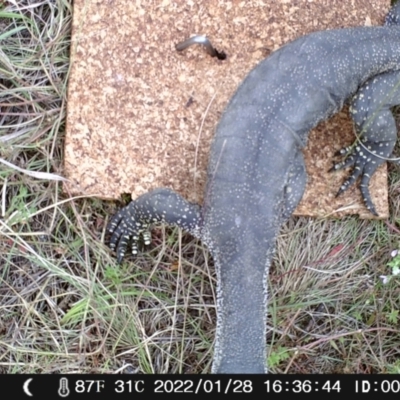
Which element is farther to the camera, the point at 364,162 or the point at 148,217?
the point at 364,162

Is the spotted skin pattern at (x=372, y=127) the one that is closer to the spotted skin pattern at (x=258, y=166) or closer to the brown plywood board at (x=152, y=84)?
the spotted skin pattern at (x=258, y=166)

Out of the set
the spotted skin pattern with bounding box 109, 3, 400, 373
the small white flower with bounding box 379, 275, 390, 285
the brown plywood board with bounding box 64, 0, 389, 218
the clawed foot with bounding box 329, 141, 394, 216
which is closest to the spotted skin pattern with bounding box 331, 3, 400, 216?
the clawed foot with bounding box 329, 141, 394, 216

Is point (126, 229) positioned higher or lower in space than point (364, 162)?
lower
